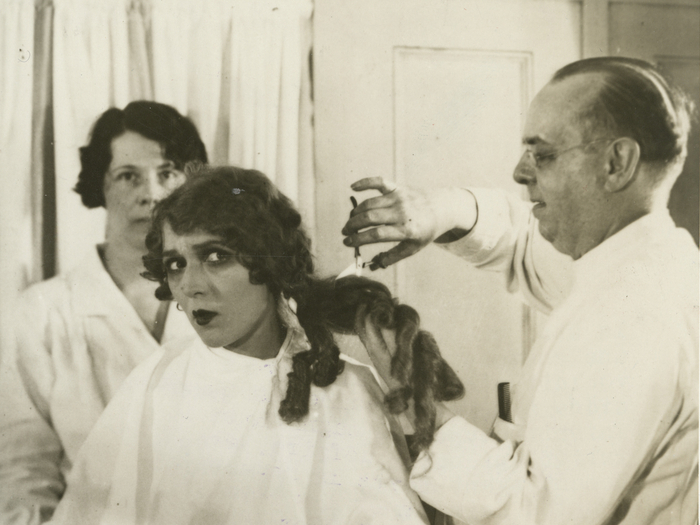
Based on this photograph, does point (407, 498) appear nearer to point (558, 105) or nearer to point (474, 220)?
point (474, 220)

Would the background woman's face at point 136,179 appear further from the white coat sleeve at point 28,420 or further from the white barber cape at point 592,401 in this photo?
the white barber cape at point 592,401

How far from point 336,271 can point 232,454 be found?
419 millimetres

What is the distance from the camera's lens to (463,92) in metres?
1.32

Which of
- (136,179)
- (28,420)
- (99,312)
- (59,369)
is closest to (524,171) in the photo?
(136,179)

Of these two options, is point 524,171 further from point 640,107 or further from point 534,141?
point 640,107

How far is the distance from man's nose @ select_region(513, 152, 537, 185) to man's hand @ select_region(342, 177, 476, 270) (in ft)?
0.36

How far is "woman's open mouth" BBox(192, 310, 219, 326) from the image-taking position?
1.22 m

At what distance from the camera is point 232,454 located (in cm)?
122

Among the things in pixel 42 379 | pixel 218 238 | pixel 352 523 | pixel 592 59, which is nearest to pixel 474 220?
pixel 592 59

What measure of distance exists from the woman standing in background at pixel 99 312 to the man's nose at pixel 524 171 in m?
0.66

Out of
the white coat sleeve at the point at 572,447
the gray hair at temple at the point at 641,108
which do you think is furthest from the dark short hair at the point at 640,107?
the white coat sleeve at the point at 572,447

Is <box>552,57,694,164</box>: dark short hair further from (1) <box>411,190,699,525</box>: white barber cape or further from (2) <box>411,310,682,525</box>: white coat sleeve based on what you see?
(2) <box>411,310,682,525</box>: white coat sleeve

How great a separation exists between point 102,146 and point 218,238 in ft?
1.03

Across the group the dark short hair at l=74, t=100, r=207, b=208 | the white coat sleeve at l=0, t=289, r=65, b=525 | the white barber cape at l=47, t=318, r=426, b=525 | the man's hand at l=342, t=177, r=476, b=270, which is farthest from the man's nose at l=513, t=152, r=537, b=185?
the white coat sleeve at l=0, t=289, r=65, b=525
